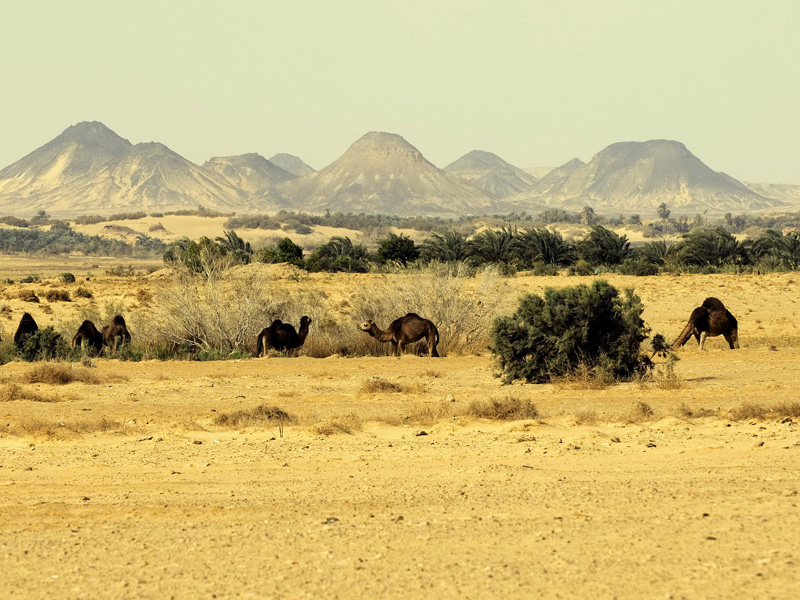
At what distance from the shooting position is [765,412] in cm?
1238

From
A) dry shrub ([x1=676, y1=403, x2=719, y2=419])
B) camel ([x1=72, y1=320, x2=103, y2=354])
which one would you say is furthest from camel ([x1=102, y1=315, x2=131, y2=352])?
dry shrub ([x1=676, y1=403, x2=719, y2=419])

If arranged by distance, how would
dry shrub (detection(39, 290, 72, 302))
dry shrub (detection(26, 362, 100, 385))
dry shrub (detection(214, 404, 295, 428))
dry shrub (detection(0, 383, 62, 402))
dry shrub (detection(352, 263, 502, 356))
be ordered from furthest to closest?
dry shrub (detection(39, 290, 72, 302)) < dry shrub (detection(352, 263, 502, 356)) < dry shrub (detection(26, 362, 100, 385)) < dry shrub (detection(0, 383, 62, 402)) < dry shrub (detection(214, 404, 295, 428))

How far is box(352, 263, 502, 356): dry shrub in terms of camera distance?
22.9 metres

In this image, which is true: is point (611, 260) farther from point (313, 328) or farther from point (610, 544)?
point (610, 544)

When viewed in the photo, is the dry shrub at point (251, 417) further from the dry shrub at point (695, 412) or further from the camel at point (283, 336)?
the camel at point (283, 336)

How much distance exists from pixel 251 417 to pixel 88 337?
10.1 m

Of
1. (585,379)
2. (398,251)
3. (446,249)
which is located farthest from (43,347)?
(446,249)

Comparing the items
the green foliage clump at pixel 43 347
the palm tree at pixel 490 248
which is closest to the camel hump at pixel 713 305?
the green foliage clump at pixel 43 347

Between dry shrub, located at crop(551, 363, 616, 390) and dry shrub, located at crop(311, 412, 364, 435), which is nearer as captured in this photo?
dry shrub, located at crop(311, 412, 364, 435)

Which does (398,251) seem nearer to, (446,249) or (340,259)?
(446,249)

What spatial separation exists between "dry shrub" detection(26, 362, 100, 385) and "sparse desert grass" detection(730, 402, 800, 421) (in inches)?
424

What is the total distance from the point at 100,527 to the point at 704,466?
543cm

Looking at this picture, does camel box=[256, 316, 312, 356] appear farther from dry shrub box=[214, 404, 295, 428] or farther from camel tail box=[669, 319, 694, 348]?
dry shrub box=[214, 404, 295, 428]

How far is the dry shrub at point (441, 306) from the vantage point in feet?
75.2
